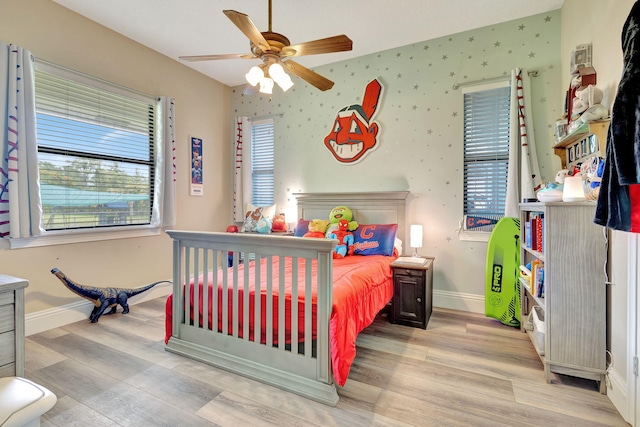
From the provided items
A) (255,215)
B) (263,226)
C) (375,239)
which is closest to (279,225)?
(263,226)

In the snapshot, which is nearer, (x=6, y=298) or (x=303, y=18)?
(x=6, y=298)

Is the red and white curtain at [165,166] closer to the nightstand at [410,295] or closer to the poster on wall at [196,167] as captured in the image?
the poster on wall at [196,167]

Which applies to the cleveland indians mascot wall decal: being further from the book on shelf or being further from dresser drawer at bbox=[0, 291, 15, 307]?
dresser drawer at bbox=[0, 291, 15, 307]

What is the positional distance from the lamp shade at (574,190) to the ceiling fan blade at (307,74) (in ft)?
5.61

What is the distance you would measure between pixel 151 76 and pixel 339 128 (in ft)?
7.48

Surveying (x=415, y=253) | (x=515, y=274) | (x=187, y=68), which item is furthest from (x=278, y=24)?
(x=515, y=274)

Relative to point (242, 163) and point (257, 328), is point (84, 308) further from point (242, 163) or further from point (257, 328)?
point (242, 163)

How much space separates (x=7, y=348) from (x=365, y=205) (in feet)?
9.86

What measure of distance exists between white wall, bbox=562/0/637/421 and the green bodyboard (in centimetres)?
100

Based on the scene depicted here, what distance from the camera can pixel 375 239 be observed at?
314 centimetres

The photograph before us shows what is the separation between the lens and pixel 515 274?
8.77 feet

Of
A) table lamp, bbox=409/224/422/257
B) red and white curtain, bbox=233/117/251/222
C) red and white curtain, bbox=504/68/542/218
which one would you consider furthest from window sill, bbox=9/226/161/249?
red and white curtain, bbox=504/68/542/218

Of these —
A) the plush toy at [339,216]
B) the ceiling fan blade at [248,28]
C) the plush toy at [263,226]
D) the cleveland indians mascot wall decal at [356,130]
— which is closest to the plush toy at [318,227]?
the plush toy at [339,216]

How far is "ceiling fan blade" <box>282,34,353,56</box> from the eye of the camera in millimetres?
1830
